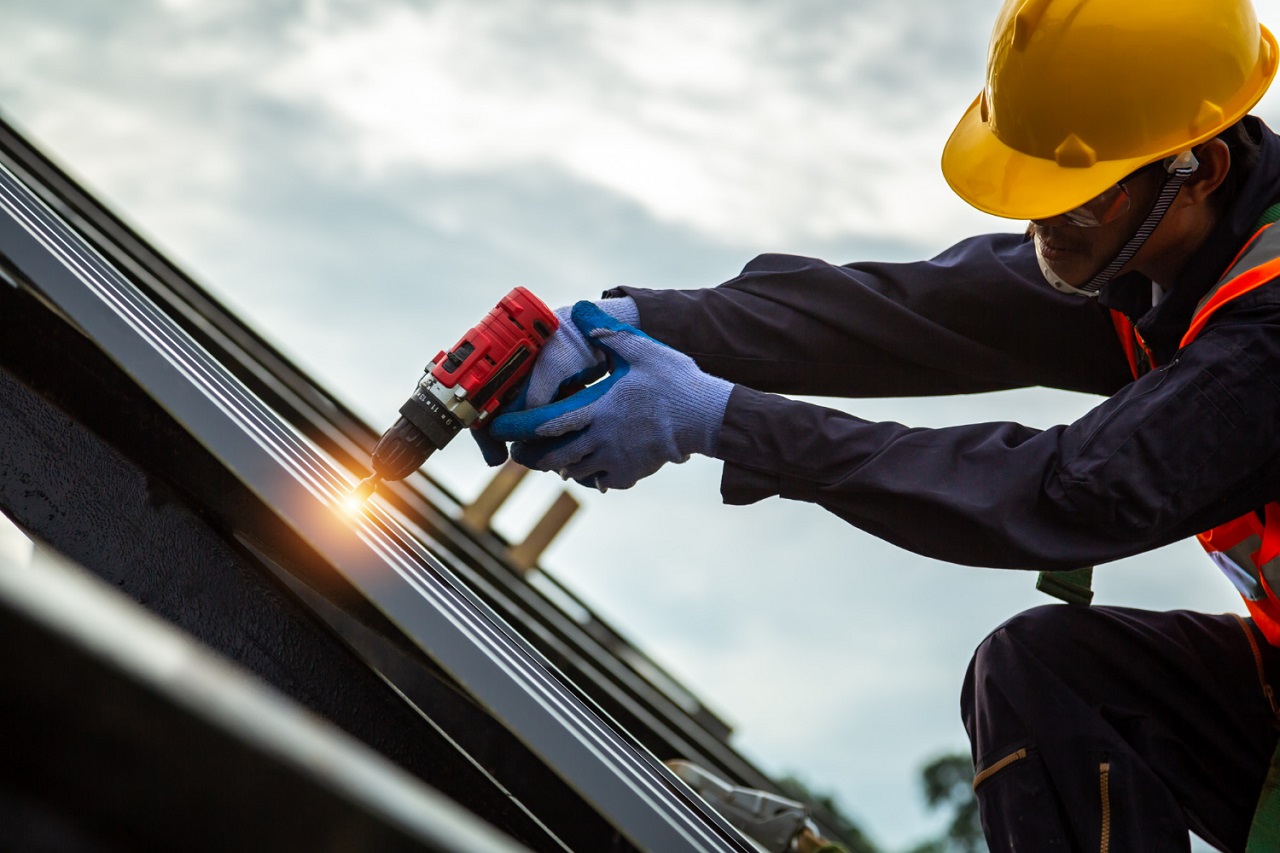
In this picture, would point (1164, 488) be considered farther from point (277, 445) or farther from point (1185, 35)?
point (277, 445)

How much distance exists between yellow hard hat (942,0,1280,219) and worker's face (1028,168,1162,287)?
7 cm

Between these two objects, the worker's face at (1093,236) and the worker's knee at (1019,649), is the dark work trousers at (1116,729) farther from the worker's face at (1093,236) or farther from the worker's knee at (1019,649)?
the worker's face at (1093,236)

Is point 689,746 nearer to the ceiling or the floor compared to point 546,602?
nearer to the floor

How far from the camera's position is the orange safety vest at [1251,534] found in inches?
86.4

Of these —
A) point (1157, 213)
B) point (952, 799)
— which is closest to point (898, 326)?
point (1157, 213)

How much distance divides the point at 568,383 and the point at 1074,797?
1.33 m

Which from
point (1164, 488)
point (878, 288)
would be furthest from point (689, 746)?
point (1164, 488)

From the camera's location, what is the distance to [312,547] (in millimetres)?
1244

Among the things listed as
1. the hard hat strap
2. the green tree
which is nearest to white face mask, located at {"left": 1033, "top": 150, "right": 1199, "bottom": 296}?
the hard hat strap

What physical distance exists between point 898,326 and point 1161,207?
2.16 ft

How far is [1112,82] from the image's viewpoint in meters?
2.47

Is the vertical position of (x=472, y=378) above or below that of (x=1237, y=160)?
below

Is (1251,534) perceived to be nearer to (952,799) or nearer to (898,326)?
(898,326)

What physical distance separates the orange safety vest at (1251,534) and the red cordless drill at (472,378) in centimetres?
132
